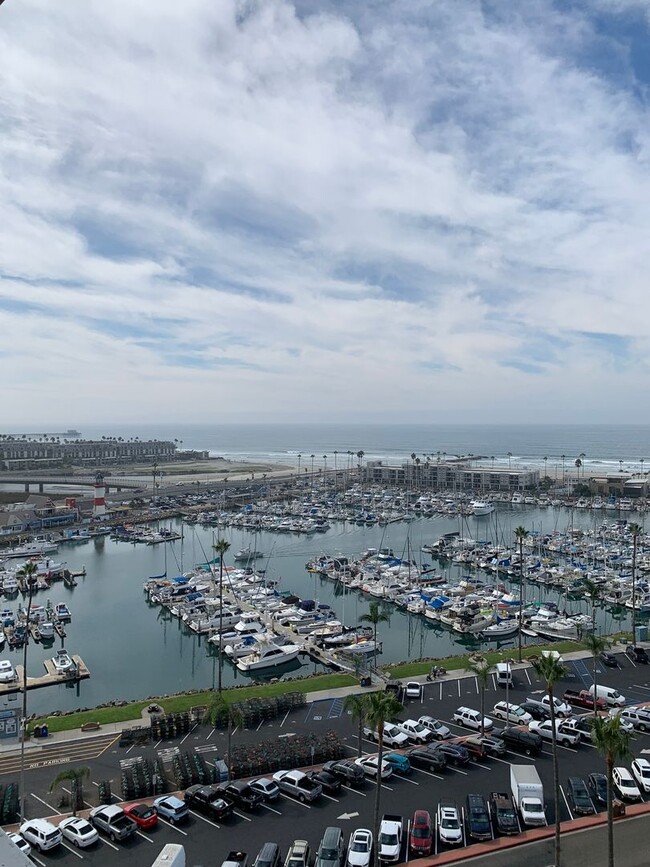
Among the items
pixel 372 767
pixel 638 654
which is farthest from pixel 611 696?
pixel 372 767

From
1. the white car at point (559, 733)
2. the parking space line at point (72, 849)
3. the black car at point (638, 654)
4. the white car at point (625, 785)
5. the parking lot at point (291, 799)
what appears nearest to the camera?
the parking space line at point (72, 849)

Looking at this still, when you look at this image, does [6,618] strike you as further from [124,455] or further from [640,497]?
[124,455]

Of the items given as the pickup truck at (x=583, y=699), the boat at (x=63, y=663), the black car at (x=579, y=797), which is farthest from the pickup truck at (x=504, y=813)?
the boat at (x=63, y=663)

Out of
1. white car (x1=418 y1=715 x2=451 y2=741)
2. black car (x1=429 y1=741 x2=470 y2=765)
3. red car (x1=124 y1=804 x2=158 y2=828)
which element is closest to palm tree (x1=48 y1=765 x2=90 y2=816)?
red car (x1=124 y1=804 x2=158 y2=828)

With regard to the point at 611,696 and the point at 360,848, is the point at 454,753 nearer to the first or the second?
the point at 360,848

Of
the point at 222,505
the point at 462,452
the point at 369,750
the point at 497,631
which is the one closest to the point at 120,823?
the point at 369,750

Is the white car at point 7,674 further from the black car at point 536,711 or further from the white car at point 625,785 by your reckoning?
the white car at point 625,785

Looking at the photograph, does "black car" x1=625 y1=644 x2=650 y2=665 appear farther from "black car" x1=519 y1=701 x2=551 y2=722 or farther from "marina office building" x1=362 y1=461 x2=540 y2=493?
"marina office building" x1=362 y1=461 x2=540 y2=493
